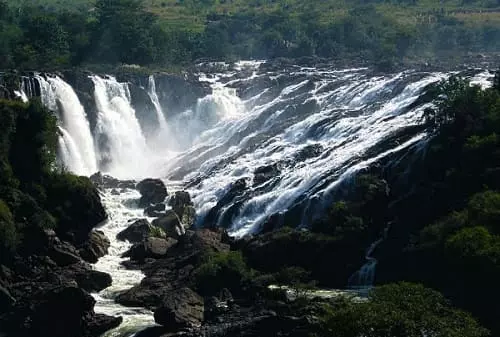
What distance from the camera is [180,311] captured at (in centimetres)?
5106

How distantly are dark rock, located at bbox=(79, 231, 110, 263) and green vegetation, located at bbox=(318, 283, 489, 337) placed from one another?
26.8m

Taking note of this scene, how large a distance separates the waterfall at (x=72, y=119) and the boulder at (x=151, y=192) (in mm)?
11463

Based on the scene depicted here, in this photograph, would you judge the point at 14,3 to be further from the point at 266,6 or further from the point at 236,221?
the point at 236,221

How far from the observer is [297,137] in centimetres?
8331

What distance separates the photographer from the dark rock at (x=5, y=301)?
55.9 metres

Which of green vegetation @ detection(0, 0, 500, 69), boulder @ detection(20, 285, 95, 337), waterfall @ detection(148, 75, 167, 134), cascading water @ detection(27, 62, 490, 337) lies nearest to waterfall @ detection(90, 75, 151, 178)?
cascading water @ detection(27, 62, 490, 337)

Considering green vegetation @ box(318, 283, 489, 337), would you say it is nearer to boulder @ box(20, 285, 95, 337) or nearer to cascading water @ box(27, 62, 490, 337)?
cascading water @ box(27, 62, 490, 337)

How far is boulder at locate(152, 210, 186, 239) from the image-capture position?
70062mm

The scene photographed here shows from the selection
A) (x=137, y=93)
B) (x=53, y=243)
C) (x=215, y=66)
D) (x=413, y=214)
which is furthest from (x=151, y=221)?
(x=215, y=66)

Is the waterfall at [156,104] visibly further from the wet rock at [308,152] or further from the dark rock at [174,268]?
the dark rock at [174,268]

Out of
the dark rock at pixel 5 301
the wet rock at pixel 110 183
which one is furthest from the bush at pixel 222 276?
the wet rock at pixel 110 183

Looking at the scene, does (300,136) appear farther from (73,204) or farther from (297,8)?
(297,8)

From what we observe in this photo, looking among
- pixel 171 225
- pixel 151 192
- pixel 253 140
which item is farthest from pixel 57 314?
pixel 253 140

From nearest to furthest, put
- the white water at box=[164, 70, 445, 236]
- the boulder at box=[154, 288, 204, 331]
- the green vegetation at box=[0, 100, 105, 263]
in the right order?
1. the boulder at box=[154, 288, 204, 331]
2. the green vegetation at box=[0, 100, 105, 263]
3. the white water at box=[164, 70, 445, 236]
